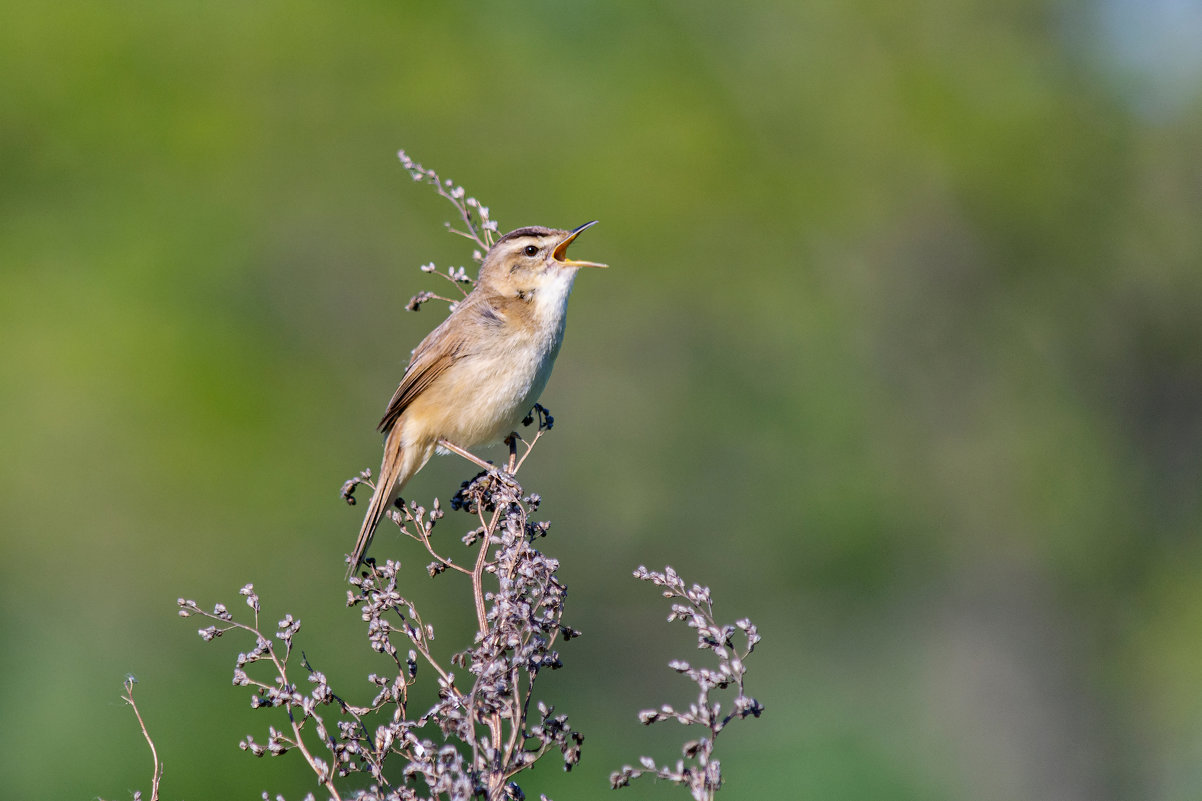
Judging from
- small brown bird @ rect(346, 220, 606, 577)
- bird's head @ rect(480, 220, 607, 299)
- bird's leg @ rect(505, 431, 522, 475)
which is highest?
bird's head @ rect(480, 220, 607, 299)

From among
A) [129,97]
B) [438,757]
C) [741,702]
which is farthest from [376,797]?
[129,97]

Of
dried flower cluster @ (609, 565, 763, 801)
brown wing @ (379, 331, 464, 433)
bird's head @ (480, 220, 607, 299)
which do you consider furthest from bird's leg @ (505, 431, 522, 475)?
dried flower cluster @ (609, 565, 763, 801)

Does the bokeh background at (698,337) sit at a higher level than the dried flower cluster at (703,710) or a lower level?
higher

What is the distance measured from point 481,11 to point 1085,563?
37.1 ft

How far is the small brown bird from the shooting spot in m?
5.09

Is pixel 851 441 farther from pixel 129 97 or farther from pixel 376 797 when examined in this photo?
pixel 376 797

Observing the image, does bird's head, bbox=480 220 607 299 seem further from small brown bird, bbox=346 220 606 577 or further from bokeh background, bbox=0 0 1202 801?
bokeh background, bbox=0 0 1202 801

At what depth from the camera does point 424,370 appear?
5359 millimetres

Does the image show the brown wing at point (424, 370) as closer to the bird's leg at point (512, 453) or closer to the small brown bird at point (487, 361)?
the small brown bird at point (487, 361)

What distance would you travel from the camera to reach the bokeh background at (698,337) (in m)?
14.5

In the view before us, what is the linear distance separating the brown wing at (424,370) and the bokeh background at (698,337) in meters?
8.16

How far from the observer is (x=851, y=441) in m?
16.6

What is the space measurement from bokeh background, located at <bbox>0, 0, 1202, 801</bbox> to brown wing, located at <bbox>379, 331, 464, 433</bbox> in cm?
816

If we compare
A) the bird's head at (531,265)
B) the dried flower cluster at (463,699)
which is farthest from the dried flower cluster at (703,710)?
the bird's head at (531,265)
